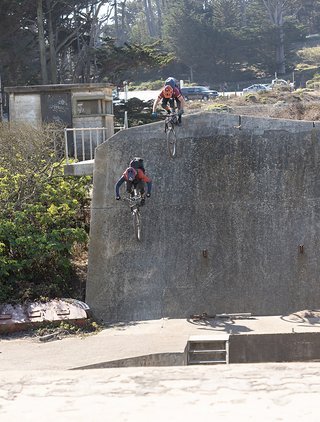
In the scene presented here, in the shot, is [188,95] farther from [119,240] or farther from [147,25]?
[119,240]

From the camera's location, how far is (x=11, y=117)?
81.3ft

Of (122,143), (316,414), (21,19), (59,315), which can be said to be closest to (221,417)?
(316,414)

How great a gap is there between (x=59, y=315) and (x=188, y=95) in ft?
159

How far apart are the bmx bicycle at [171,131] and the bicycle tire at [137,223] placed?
1532 millimetres

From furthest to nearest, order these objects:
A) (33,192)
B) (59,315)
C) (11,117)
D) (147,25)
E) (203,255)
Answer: (147,25)
(11,117)
(33,192)
(203,255)
(59,315)

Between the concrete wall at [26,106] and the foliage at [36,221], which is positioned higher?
the concrete wall at [26,106]

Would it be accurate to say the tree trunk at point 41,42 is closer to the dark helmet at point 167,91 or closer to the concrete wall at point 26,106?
the concrete wall at point 26,106

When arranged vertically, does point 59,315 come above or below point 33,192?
below

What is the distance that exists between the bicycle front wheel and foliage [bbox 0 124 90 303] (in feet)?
7.90

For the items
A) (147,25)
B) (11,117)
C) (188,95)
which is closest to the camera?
(11,117)

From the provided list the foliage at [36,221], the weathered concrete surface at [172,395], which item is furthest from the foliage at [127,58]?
the weathered concrete surface at [172,395]

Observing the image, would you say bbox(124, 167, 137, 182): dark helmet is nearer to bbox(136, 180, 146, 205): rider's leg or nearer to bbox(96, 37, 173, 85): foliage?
bbox(136, 180, 146, 205): rider's leg

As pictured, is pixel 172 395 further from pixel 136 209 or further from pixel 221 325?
pixel 136 209

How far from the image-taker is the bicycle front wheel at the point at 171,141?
1510 cm
